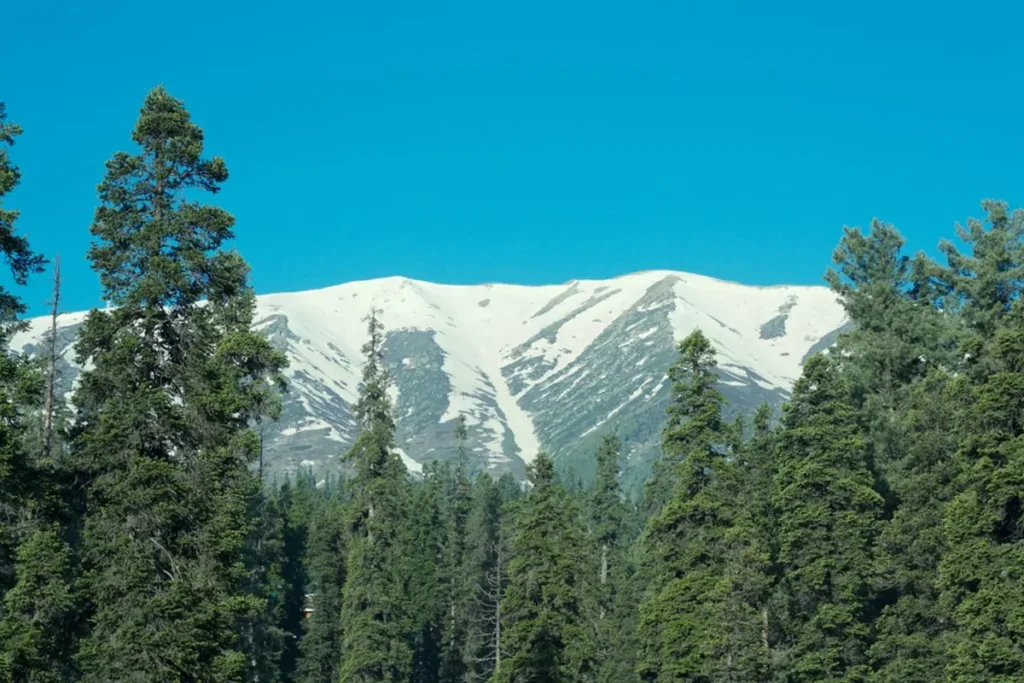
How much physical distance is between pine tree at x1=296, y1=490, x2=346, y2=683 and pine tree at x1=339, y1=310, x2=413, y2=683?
46.2 ft

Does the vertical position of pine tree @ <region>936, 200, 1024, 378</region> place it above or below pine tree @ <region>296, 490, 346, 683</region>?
above

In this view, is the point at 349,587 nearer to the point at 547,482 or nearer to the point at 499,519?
the point at 547,482

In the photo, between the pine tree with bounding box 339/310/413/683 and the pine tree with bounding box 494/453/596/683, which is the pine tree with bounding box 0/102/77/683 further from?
the pine tree with bounding box 339/310/413/683

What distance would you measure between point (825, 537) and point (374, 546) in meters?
22.3

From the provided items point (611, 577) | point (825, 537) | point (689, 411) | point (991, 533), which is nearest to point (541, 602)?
point (689, 411)

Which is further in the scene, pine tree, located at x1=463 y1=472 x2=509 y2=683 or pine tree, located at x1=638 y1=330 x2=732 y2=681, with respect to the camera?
pine tree, located at x1=463 y1=472 x2=509 y2=683

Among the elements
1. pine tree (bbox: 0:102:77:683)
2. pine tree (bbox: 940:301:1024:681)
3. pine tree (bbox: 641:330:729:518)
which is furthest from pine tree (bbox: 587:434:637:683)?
pine tree (bbox: 0:102:77:683)

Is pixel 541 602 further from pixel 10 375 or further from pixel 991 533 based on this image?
pixel 10 375

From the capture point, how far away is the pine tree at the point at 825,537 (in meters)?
38.6

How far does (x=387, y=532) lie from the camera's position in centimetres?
5388

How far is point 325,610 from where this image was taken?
240 ft

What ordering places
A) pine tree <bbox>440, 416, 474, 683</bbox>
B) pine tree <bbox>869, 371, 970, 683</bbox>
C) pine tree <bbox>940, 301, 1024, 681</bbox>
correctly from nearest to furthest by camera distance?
1. pine tree <bbox>940, 301, 1024, 681</bbox>
2. pine tree <bbox>869, 371, 970, 683</bbox>
3. pine tree <bbox>440, 416, 474, 683</bbox>

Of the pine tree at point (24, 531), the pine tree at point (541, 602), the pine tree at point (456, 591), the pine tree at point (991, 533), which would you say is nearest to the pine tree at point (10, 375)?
the pine tree at point (24, 531)

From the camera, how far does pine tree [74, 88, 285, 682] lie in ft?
72.4
